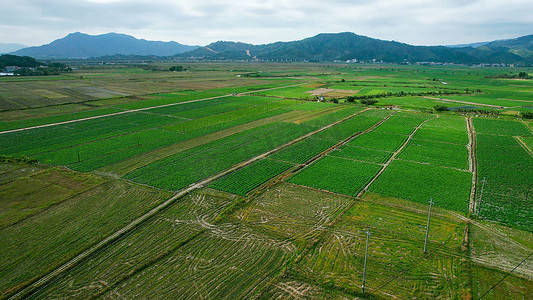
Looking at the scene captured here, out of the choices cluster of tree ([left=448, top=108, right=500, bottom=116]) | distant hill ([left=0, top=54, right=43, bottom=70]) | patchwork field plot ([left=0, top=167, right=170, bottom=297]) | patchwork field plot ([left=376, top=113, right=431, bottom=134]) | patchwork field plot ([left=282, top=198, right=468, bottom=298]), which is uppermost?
distant hill ([left=0, top=54, right=43, bottom=70])

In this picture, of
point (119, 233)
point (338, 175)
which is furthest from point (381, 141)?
point (119, 233)

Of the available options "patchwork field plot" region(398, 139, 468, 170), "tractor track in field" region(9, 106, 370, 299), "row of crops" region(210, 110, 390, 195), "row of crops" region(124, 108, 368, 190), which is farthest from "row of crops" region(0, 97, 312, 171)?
"patchwork field plot" region(398, 139, 468, 170)

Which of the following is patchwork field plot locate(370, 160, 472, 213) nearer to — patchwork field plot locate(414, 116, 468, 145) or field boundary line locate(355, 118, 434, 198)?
field boundary line locate(355, 118, 434, 198)

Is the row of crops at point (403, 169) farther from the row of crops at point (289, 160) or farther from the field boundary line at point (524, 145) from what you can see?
the field boundary line at point (524, 145)

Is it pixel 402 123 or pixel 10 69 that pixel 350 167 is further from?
pixel 10 69

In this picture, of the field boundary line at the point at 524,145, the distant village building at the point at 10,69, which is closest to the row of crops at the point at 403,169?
the field boundary line at the point at 524,145

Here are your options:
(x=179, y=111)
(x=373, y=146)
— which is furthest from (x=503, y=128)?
(x=179, y=111)

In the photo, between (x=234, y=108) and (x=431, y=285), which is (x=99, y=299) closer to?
(x=431, y=285)
